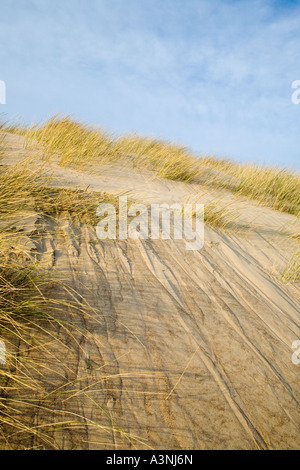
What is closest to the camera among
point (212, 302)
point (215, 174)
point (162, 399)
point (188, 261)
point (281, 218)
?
point (162, 399)

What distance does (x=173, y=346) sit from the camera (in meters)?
1.71

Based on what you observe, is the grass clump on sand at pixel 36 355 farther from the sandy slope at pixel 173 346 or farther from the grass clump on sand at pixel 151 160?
the grass clump on sand at pixel 151 160

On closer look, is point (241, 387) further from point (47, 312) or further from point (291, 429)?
point (47, 312)

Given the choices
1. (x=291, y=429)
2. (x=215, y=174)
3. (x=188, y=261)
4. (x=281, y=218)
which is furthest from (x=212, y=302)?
(x=215, y=174)

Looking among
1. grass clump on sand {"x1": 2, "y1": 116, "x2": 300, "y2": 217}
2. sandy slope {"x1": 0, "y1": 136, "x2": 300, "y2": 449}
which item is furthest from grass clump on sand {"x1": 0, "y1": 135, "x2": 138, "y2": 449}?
grass clump on sand {"x1": 2, "y1": 116, "x2": 300, "y2": 217}

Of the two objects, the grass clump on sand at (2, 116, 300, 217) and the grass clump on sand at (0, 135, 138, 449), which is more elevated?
the grass clump on sand at (2, 116, 300, 217)

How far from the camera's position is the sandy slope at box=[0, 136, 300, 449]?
1.29 metres

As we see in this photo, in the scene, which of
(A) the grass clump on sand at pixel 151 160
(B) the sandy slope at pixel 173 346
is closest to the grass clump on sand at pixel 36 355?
(B) the sandy slope at pixel 173 346

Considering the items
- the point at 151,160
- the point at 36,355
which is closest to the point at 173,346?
the point at 36,355

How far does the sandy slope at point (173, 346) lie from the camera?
4.23 feet

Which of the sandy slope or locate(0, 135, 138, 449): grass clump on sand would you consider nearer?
locate(0, 135, 138, 449): grass clump on sand

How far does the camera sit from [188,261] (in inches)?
106

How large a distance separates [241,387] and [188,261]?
4.30 feet

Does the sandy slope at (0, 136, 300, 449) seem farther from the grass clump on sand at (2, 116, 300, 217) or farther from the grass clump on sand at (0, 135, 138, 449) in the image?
the grass clump on sand at (2, 116, 300, 217)
